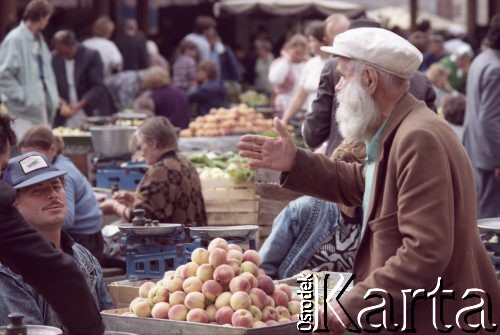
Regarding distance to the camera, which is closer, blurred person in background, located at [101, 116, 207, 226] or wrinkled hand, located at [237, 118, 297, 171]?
wrinkled hand, located at [237, 118, 297, 171]

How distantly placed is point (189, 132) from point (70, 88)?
218 centimetres

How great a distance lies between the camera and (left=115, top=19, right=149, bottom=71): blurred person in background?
58.7ft

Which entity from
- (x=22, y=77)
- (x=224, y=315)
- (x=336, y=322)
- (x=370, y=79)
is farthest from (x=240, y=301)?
(x=22, y=77)

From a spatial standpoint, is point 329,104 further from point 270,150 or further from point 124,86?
point 124,86

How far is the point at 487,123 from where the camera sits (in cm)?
947

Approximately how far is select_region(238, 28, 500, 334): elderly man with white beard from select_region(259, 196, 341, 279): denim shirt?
1.66 meters

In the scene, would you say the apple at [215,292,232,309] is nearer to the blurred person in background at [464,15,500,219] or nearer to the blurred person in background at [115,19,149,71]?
the blurred person in background at [464,15,500,219]

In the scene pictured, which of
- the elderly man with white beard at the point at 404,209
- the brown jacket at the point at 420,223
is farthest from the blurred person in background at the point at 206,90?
the brown jacket at the point at 420,223

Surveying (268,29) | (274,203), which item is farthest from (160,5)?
(274,203)

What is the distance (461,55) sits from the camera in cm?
1823

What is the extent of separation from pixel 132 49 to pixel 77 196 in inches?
399

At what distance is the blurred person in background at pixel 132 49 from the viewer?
17891 millimetres

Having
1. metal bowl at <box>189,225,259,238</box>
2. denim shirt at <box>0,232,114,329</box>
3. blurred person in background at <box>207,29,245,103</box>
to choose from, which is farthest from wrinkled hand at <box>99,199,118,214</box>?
blurred person in background at <box>207,29,245,103</box>

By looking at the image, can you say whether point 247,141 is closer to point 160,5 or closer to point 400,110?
point 400,110
